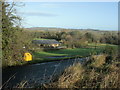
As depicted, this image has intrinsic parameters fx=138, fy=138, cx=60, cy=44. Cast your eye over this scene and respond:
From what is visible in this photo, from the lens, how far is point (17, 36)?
47.1ft

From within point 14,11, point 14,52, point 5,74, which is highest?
point 14,11

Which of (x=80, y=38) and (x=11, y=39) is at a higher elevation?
(x=11, y=39)

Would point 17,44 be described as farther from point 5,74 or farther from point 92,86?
point 92,86

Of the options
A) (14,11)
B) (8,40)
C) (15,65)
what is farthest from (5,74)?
(14,11)

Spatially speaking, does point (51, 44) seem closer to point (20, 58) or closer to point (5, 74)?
point (20, 58)

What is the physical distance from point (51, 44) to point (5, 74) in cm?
2152

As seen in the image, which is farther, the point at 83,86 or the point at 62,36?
the point at 62,36

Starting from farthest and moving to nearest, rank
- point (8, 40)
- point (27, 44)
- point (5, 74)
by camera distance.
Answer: point (27, 44) < point (8, 40) < point (5, 74)

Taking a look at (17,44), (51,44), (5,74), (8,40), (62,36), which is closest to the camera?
(5,74)

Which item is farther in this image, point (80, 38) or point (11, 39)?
point (80, 38)

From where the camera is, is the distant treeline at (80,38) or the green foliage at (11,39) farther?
the distant treeline at (80,38)

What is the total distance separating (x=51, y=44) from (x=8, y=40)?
19.1 metres

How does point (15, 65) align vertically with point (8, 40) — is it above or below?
below

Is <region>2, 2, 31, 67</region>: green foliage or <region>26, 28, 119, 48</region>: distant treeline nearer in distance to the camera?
<region>2, 2, 31, 67</region>: green foliage
